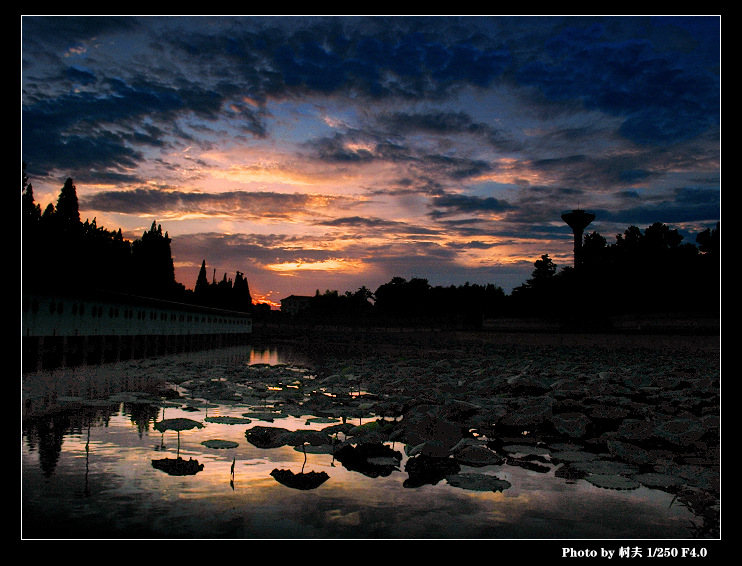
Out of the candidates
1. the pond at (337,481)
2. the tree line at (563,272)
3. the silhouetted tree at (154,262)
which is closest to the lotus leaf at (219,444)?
the pond at (337,481)

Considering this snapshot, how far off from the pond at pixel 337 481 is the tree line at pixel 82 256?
690cm

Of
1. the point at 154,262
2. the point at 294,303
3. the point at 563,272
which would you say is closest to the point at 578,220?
the point at 563,272

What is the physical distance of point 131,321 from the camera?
19938 mm

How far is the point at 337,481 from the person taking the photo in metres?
4.29

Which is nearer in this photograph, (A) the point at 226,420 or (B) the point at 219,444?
(B) the point at 219,444

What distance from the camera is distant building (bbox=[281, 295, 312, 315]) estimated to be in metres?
143

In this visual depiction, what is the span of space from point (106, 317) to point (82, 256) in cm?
937

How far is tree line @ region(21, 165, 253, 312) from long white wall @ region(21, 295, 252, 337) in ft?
2.14

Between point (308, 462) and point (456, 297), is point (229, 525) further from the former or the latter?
point (456, 297)

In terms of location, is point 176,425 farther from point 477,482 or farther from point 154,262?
point 154,262

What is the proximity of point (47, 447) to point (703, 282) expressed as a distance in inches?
1178

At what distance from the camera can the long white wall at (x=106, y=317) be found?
1316 cm

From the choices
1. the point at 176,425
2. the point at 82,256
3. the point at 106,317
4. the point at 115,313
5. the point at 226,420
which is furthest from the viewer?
the point at 82,256
